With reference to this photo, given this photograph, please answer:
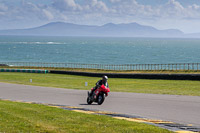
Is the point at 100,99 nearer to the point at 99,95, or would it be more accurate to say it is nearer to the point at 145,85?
the point at 99,95

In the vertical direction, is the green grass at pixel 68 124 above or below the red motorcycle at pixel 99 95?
below

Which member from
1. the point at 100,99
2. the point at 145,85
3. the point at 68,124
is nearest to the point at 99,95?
the point at 100,99

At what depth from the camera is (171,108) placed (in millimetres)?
15266

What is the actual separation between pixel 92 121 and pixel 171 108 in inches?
198

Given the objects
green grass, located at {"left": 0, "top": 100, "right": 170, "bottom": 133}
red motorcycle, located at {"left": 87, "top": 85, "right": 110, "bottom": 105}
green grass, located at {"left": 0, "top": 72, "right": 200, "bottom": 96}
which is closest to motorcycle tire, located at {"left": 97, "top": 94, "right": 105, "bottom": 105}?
red motorcycle, located at {"left": 87, "top": 85, "right": 110, "bottom": 105}

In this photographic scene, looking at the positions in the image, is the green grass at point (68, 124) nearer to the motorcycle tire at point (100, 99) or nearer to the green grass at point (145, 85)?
the motorcycle tire at point (100, 99)

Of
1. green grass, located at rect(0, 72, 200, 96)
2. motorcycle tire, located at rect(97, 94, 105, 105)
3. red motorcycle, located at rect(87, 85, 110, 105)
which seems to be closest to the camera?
red motorcycle, located at rect(87, 85, 110, 105)

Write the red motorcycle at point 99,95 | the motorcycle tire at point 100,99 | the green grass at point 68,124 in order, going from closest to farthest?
the green grass at point 68,124
the red motorcycle at point 99,95
the motorcycle tire at point 100,99

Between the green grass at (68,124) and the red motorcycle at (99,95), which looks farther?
the red motorcycle at (99,95)

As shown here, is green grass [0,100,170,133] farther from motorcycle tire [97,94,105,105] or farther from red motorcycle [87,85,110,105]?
motorcycle tire [97,94,105,105]

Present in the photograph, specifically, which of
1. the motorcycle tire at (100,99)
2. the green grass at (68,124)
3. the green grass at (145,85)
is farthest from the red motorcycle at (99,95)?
the green grass at (145,85)

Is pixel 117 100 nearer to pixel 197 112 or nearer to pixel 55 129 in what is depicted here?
pixel 197 112

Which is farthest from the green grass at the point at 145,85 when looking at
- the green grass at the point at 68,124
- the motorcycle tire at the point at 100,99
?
the green grass at the point at 68,124

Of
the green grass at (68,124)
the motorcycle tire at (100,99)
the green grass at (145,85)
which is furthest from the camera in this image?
the green grass at (145,85)
